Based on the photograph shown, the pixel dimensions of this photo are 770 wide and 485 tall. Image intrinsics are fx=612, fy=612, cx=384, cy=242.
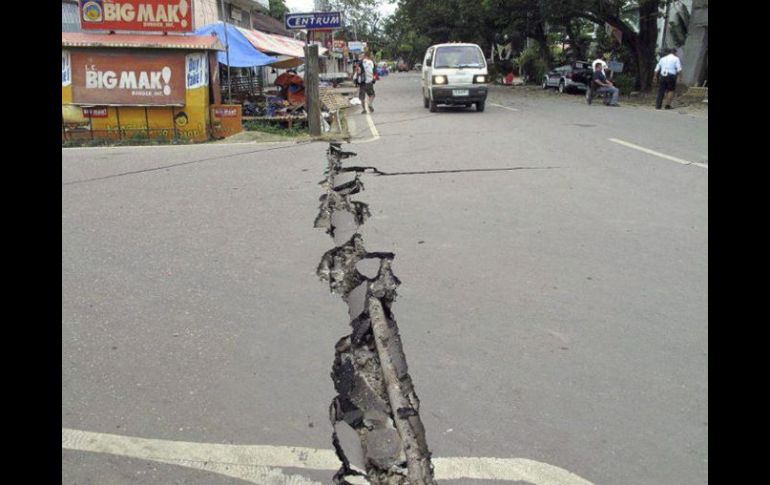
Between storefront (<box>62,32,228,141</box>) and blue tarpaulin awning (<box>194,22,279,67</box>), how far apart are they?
1612 mm

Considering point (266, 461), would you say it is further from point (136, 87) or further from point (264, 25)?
point (264, 25)

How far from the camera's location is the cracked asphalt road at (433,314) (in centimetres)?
282

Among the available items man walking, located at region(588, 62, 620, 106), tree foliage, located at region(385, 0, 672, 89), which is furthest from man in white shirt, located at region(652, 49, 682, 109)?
tree foliage, located at region(385, 0, 672, 89)

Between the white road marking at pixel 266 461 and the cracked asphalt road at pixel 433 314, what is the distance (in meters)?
0.05

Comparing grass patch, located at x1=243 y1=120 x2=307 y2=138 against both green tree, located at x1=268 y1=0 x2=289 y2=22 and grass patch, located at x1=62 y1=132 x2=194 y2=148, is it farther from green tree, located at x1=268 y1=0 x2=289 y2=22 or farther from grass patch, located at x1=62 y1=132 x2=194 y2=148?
green tree, located at x1=268 y1=0 x2=289 y2=22

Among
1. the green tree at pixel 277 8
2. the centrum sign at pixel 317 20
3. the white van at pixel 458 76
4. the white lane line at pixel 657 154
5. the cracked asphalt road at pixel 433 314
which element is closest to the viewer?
the cracked asphalt road at pixel 433 314

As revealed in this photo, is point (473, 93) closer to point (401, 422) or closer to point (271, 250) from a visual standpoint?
point (271, 250)

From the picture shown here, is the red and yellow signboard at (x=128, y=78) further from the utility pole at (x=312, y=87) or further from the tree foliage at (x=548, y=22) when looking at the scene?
the tree foliage at (x=548, y=22)

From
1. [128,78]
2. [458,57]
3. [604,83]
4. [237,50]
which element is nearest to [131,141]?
[128,78]

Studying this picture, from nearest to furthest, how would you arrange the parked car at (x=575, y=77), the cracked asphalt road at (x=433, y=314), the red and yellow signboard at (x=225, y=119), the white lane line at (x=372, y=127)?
the cracked asphalt road at (x=433, y=314) → the white lane line at (x=372, y=127) → the red and yellow signboard at (x=225, y=119) → the parked car at (x=575, y=77)

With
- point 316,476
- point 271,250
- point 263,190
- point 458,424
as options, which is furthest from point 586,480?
point 263,190

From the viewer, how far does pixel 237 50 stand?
16188 millimetres

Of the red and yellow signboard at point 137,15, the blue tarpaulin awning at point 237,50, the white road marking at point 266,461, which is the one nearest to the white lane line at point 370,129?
the blue tarpaulin awning at point 237,50

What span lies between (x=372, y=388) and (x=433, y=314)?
0.98 meters
